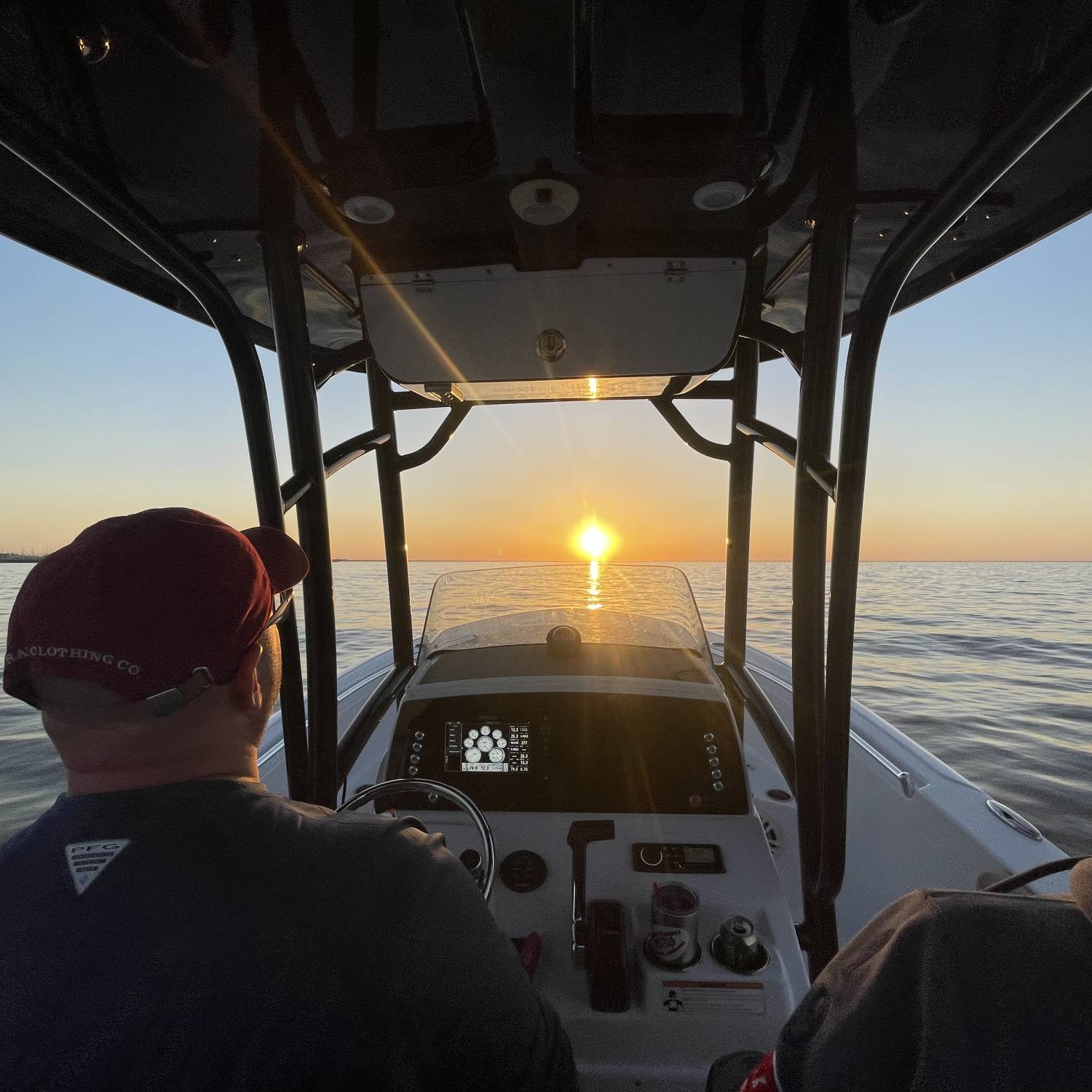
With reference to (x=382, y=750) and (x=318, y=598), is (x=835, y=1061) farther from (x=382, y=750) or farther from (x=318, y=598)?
(x=382, y=750)

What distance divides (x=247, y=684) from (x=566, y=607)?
79.8 inches

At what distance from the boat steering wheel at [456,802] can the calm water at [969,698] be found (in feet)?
3.59

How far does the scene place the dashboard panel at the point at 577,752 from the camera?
197 centimetres

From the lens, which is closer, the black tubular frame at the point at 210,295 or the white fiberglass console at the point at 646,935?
the black tubular frame at the point at 210,295

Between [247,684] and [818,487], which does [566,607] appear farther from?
[247,684]

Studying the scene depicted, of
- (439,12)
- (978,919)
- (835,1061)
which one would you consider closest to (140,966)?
(835,1061)

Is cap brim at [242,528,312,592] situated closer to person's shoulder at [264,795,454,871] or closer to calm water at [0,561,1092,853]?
person's shoulder at [264,795,454,871]

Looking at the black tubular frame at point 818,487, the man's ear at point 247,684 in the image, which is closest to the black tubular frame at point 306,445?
the man's ear at point 247,684

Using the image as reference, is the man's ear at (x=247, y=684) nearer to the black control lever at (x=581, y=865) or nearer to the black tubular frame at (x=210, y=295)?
the black tubular frame at (x=210, y=295)

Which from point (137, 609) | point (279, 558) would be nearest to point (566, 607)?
point (279, 558)

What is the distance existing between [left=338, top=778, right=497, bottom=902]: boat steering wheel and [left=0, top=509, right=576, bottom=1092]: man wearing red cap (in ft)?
1.44

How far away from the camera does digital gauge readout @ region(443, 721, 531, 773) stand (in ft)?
6.69

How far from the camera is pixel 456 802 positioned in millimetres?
1331

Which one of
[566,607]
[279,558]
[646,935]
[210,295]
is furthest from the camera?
[566,607]
